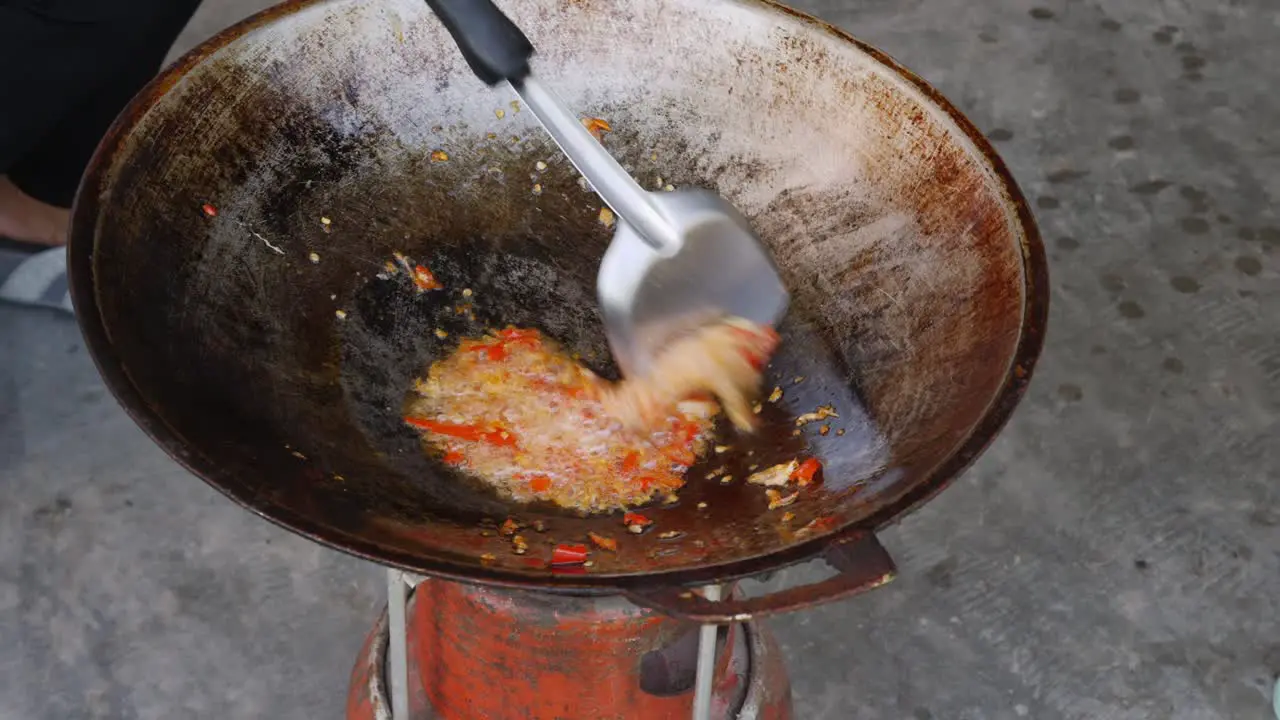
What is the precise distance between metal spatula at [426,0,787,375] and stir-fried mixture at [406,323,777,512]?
4 centimetres

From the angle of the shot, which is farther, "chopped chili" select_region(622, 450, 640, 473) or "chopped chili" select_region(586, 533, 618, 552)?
"chopped chili" select_region(622, 450, 640, 473)

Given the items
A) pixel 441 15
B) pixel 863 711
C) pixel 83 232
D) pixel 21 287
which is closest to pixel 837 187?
pixel 441 15

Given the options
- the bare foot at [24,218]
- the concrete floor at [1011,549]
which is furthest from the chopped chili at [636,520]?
the bare foot at [24,218]

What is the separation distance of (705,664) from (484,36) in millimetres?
771

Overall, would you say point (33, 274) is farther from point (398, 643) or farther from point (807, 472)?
point (807, 472)

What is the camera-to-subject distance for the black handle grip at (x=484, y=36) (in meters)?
1.19

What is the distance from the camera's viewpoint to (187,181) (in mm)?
1355

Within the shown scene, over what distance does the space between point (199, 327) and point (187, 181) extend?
19 centimetres

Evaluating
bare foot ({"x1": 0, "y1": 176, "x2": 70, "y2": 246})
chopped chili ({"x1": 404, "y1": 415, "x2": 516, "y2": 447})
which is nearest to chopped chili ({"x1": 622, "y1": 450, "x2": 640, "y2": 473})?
chopped chili ({"x1": 404, "y1": 415, "x2": 516, "y2": 447})

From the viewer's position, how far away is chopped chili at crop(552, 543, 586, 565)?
1.10 m

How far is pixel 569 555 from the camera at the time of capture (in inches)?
44.3

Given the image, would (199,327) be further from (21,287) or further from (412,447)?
(21,287)

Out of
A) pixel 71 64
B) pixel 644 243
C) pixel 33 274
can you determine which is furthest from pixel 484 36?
pixel 33 274

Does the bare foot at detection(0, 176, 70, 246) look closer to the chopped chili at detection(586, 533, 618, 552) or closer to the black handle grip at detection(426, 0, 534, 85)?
the black handle grip at detection(426, 0, 534, 85)
